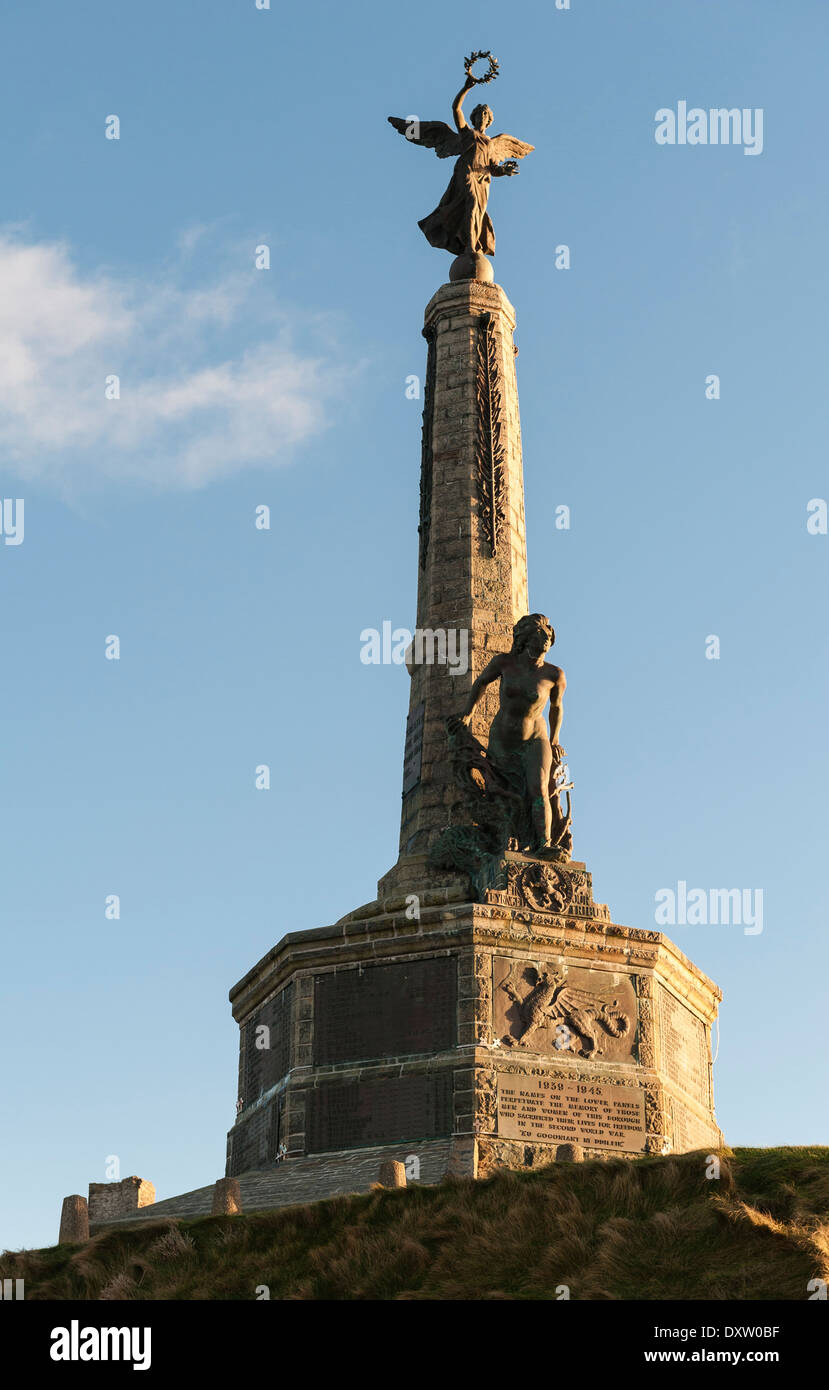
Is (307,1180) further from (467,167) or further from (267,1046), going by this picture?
(467,167)

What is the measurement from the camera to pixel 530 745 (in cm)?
2477

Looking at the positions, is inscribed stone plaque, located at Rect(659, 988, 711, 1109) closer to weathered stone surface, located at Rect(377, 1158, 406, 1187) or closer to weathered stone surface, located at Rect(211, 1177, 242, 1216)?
weathered stone surface, located at Rect(377, 1158, 406, 1187)

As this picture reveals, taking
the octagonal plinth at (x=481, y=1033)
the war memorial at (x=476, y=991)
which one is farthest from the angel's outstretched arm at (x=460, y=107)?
the octagonal plinth at (x=481, y=1033)

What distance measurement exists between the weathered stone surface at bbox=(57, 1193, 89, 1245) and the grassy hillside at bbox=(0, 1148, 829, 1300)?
0.55 meters

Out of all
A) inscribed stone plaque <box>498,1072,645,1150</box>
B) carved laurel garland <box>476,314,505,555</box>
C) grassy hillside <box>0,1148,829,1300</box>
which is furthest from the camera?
carved laurel garland <box>476,314,505,555</box>

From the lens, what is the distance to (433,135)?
30.6 metres

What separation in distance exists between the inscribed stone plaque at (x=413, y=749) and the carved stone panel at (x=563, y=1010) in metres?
4.15

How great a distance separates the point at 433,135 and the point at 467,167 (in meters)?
0.90

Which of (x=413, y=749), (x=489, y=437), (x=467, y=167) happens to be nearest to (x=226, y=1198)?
(x=413, y=749)

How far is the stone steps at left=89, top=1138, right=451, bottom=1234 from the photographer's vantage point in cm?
2069

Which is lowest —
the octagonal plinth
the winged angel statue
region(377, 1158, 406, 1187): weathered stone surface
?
region(377, 1158, 406, 1187): weathered stone surface

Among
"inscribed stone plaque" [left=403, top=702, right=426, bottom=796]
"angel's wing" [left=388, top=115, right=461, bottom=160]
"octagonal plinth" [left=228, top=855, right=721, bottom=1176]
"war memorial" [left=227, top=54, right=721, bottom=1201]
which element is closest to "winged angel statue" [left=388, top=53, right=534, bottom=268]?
"angel's wing" [left=388, top=115, right=461, bottom=160]
